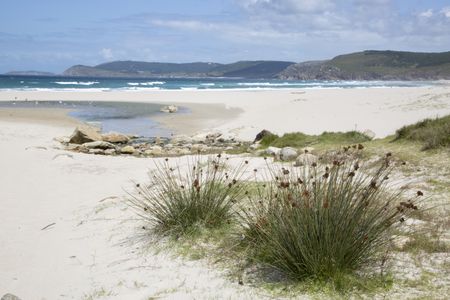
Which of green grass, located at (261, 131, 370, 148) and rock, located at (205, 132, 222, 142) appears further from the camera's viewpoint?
rock, located at (205, 132, 222, 142)

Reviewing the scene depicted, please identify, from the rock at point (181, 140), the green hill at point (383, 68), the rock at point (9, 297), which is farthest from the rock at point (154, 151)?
the green hill at point (383, 68)

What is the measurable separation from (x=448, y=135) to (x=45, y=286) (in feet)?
22.8

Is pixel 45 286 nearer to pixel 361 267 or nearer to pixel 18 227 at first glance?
pixel 18 227

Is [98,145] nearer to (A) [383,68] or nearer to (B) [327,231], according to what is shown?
(B) [327,231]

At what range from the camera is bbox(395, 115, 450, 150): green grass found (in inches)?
340

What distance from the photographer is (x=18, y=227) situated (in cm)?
648

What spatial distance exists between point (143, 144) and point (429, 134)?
8985 millimetres

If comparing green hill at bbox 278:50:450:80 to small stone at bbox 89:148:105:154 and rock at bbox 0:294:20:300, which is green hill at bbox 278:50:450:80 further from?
rock at bbox 0:294:20:300

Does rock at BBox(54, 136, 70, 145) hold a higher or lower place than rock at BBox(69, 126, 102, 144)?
lower

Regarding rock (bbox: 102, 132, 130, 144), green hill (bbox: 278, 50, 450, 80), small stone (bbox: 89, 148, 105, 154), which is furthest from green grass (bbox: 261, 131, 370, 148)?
green hill (bbox: 278, 50, 450, 80)

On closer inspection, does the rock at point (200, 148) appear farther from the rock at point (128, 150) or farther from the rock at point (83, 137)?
the rock at point (83, 137)

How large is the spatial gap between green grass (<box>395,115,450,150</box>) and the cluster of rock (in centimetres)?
505

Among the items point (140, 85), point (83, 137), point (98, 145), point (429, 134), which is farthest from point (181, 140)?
point (140, 85)

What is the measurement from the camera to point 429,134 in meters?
9.23
